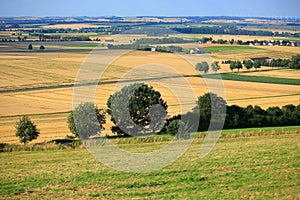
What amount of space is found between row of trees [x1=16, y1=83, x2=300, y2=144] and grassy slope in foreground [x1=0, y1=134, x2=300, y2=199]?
641 cm

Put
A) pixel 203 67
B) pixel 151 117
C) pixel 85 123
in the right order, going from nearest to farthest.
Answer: pixel 85 123 → pixel 151 117 → pixel 203 67

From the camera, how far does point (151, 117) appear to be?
98.9ft

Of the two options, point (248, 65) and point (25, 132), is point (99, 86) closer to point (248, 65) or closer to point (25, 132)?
point (25, 132)

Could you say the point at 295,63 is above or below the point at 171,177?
above

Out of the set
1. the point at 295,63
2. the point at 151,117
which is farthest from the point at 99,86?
the point at 295,63

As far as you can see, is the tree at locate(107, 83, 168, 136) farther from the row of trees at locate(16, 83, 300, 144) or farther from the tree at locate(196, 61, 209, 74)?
the tree at locate(196, 61, 209, 74)

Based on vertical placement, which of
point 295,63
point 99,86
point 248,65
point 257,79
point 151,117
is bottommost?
point 151,117

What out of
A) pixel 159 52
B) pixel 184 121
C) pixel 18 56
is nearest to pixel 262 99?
pixel 184 121

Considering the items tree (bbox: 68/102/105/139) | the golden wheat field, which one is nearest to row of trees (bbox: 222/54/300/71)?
the golden wheat field

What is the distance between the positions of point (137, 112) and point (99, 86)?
22.3 meters

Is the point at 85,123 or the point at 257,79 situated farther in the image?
the point at 257,79

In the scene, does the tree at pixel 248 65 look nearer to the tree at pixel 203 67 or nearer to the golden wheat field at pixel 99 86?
the golden wheat field at pixel 99 86

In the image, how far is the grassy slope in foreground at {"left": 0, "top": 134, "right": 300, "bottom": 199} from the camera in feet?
45.4

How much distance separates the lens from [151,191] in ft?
46.4
